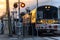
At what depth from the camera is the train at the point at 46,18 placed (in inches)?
821

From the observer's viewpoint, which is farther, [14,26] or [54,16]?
[14,26]

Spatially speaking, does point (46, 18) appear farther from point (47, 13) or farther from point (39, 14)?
point (39, 14)

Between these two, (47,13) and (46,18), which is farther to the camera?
(47,13)

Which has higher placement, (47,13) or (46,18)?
(47,13)

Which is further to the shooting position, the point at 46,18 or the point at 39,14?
the point at 39,14

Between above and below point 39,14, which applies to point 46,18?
below

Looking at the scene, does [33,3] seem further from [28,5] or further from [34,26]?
[34,26]

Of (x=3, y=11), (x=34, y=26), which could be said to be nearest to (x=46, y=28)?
(x=34, y=26)

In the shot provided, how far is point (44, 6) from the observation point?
20984 mm

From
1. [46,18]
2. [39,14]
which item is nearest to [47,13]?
[46,18]

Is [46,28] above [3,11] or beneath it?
beneath

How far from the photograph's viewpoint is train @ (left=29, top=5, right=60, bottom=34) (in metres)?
20.9

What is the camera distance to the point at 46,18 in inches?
821

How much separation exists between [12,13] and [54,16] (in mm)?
3473
